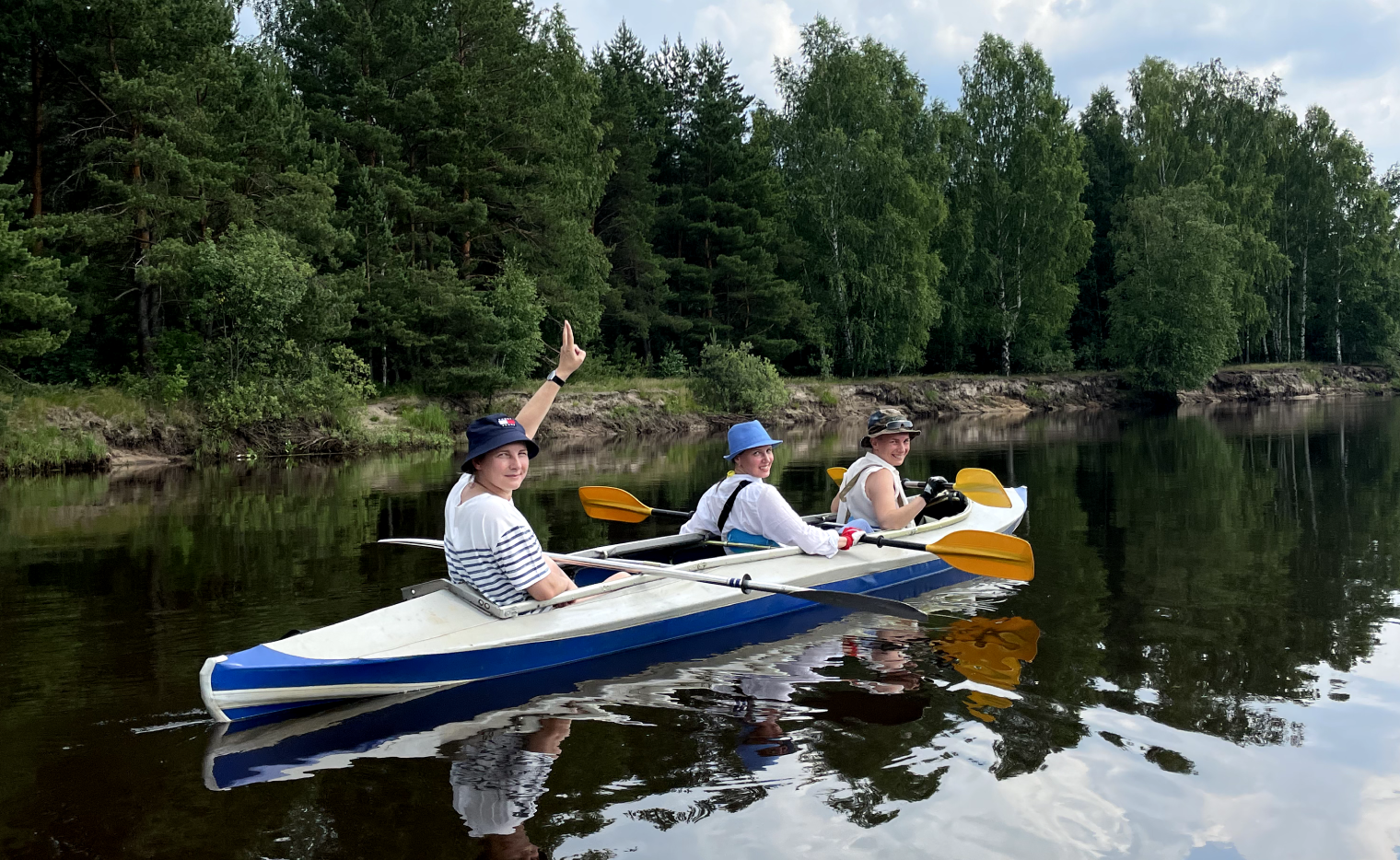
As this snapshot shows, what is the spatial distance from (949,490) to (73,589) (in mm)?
7342

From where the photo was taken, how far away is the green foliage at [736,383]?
31.5m

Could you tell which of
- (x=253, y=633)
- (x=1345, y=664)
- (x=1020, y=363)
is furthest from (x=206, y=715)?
(x=1020, y=363)

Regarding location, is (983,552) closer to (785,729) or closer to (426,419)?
(785,729)

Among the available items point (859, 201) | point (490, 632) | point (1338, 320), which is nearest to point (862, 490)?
point (490, 632)

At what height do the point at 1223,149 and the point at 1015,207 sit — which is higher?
the point at 1223,149

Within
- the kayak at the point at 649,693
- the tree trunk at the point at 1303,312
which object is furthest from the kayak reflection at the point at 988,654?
the tree trunk at the point at 1303,312

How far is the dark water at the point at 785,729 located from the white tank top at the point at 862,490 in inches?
33.1

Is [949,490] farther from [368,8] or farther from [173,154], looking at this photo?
[368,8]

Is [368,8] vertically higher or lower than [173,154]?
higher

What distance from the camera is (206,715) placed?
4984 millimetres

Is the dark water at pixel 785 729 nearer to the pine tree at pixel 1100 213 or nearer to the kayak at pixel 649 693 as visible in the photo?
the kayak at pixel 649 693

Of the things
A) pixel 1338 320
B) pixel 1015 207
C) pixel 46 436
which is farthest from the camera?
pixel 1338 320

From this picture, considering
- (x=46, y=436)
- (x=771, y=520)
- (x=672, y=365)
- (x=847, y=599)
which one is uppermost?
(x=672, y=365)

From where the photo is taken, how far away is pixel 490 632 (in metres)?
5.41
